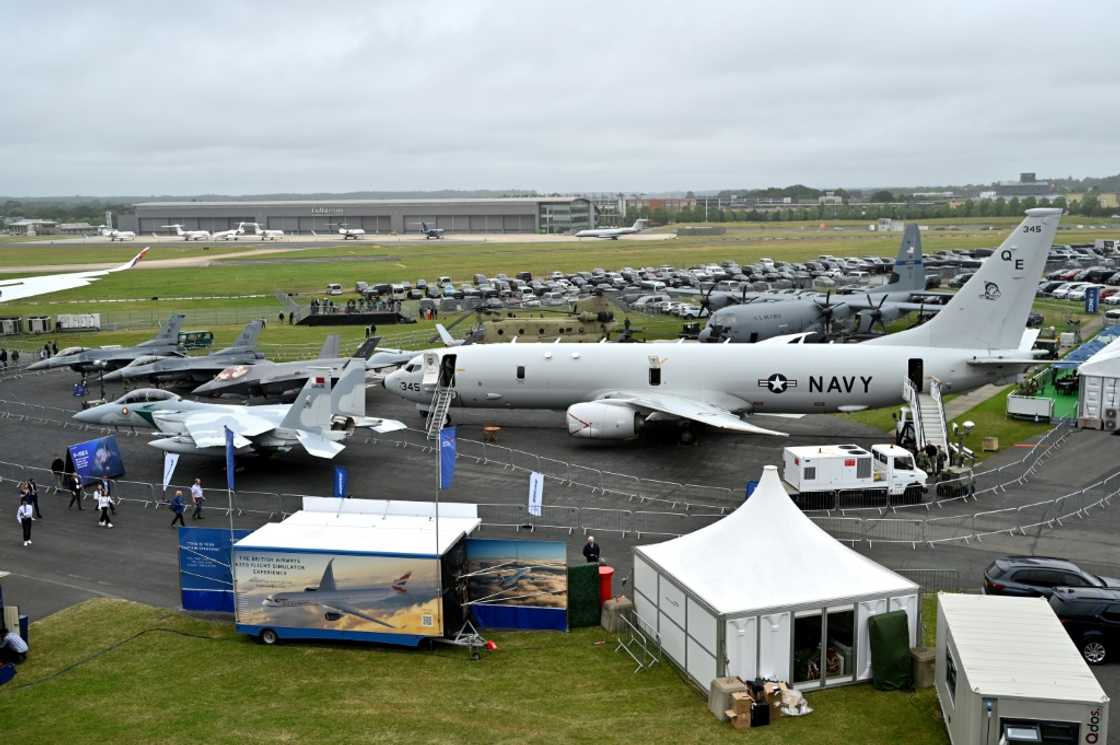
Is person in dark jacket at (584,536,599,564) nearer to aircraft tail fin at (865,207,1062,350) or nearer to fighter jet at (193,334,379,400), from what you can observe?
aircraft tail fin at (865,207,1062,350)

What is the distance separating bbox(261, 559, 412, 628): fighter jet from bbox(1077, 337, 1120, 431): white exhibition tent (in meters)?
32.7

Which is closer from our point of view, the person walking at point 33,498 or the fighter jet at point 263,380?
the person walking at point 33,498

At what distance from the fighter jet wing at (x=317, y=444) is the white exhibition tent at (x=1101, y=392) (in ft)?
101

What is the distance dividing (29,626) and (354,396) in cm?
1563

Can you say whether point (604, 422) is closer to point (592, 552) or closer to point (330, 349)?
point (592, 552)

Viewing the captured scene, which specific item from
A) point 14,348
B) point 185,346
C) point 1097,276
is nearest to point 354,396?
point 185,346

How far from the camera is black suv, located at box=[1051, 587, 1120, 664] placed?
19688 millimetres

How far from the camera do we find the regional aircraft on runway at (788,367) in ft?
125

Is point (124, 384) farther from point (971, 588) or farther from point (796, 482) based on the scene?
point (971, 588)

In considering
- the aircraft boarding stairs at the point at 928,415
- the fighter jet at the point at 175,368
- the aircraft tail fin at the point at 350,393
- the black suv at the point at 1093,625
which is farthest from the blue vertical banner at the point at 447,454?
the fighter jet at the point at 175,368

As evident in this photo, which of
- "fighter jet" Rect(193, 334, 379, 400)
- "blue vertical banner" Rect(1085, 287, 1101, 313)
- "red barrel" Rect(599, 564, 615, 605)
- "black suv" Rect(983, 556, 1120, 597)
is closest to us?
"black suv" Rect(983, 556, 1120, 597)

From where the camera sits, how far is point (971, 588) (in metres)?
24.2

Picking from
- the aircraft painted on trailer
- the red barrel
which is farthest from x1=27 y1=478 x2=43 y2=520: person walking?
the aircraft painted on trailer

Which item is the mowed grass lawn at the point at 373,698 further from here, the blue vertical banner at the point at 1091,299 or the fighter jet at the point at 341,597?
the blue vertical banner at the point at 1091,299
